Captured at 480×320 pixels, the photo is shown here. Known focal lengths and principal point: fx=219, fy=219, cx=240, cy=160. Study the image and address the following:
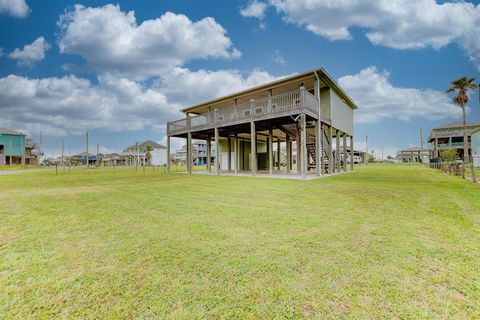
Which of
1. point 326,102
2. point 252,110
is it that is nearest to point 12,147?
point 252,110

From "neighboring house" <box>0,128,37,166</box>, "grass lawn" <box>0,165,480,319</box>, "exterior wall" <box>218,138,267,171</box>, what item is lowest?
"grass lawn" <box>0,165,480,319</box>

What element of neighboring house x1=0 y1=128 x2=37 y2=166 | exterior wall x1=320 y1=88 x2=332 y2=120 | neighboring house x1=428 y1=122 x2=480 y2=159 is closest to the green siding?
neighboring house x1=0 y1=128 x2=37 y2=166

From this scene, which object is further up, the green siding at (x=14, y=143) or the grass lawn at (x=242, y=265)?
the green siding at (x=14, y=143)

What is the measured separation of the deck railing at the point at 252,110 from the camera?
1284 centimetres

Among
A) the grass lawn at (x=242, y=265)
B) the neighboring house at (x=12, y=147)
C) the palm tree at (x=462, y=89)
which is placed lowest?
the grass lawn at (x=242, y=265)

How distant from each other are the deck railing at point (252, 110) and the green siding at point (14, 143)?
141 ft

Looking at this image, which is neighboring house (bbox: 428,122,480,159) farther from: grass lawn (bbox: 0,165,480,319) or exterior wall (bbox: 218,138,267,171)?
grass lawn (bbox: 0,165,480,319)

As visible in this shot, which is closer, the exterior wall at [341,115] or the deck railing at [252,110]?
the deck railing at [252,110]

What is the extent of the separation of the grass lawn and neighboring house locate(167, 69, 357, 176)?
890 cm

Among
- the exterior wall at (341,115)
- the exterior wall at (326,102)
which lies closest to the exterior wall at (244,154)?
the exterior wall at (341,115)

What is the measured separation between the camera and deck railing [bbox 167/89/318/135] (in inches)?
506

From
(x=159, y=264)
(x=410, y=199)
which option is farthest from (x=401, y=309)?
(x=410, y=199)

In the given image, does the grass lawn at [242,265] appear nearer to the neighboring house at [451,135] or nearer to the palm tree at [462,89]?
the palm tree at [462,89]

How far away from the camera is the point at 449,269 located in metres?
2.34
